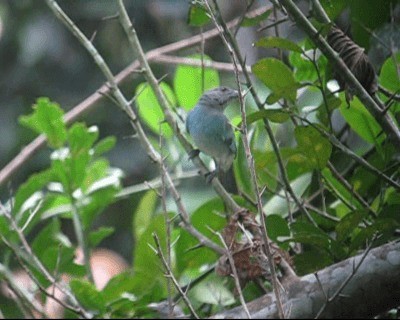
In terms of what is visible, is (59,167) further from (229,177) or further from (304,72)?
(304,72)

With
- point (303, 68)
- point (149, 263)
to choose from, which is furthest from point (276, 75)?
point (149, 263)

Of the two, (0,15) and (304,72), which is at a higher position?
(0,15)

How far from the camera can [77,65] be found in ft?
23.4

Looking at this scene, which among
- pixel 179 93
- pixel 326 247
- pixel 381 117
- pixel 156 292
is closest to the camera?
pixel 381 117

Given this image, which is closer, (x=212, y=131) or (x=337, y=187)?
(x=337, y=187)

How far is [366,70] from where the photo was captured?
192 cm

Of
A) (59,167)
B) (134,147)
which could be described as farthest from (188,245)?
(134,147)

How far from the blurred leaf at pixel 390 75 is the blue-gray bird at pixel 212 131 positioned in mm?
520

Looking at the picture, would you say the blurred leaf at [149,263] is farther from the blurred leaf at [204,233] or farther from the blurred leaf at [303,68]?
the blurred leaf at [303,68]

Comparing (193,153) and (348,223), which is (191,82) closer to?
(193,153)

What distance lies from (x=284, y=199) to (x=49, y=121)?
0.77m

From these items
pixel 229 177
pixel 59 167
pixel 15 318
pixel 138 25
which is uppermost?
pixel 138 25

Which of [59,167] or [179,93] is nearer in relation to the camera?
[59,167]

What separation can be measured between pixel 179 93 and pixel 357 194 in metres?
0.88
